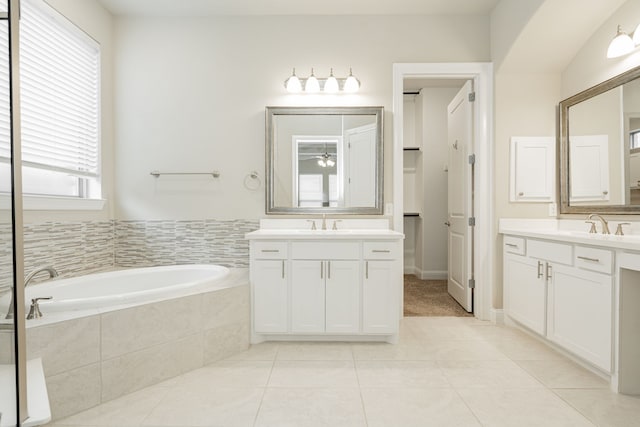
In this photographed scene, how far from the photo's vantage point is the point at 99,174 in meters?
2.87

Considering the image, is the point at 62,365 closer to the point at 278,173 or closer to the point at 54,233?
the point at 54,233

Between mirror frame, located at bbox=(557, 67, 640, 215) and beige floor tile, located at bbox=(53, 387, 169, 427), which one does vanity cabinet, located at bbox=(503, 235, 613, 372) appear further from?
beige floor tile, located at bbox=(53, 387, 169, 427)

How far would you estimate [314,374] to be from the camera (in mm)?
2062

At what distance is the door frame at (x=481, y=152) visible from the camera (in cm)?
298

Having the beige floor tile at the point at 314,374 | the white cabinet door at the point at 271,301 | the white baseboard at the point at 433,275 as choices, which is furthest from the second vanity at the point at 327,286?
the white baseboard at the point at 433,275

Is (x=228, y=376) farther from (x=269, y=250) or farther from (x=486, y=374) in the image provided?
(x=486, y=374)

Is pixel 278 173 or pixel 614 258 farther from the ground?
pixel 278 173

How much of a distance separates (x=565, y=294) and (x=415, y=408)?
4.23 feet

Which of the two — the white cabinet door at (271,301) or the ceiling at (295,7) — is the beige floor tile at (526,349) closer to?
the white cabinet door at (271,301)

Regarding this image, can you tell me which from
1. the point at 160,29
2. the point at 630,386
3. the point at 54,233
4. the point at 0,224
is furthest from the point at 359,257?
the point at 160,29

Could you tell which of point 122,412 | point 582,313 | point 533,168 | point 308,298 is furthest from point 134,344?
point 533,168

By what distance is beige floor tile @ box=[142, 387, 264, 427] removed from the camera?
160 cm

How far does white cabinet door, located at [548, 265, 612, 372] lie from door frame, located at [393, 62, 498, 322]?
729mm

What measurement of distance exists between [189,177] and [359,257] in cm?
171
